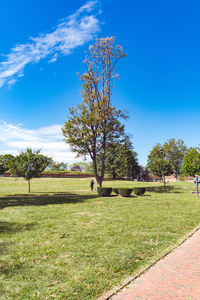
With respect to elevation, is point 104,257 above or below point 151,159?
below

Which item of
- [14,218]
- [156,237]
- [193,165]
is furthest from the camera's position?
[193,165]

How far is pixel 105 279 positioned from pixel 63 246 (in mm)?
2762

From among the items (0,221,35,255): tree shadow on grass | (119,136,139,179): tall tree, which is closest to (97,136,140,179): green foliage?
(119,136,139,179): tall tree

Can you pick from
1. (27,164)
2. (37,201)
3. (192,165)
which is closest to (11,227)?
(37,201)

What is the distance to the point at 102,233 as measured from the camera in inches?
354

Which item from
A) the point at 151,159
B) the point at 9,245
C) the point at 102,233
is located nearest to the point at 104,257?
the point at 102,233

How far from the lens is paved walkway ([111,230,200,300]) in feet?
14.2

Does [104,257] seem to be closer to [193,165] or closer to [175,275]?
[175,275]

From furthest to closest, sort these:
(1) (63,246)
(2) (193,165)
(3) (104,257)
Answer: (2) (193,165)
(1) (63,246)
(3) (104,257)

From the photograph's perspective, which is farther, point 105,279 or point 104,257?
point 104,257

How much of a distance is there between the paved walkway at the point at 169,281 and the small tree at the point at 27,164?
84.4 feet

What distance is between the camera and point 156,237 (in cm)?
848

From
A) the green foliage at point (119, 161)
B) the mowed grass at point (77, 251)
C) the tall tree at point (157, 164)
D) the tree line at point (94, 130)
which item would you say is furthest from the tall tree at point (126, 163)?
the mowed grass at point (77, 251)

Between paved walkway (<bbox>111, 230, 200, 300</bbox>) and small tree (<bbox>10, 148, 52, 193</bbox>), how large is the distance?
25740 millimetres
